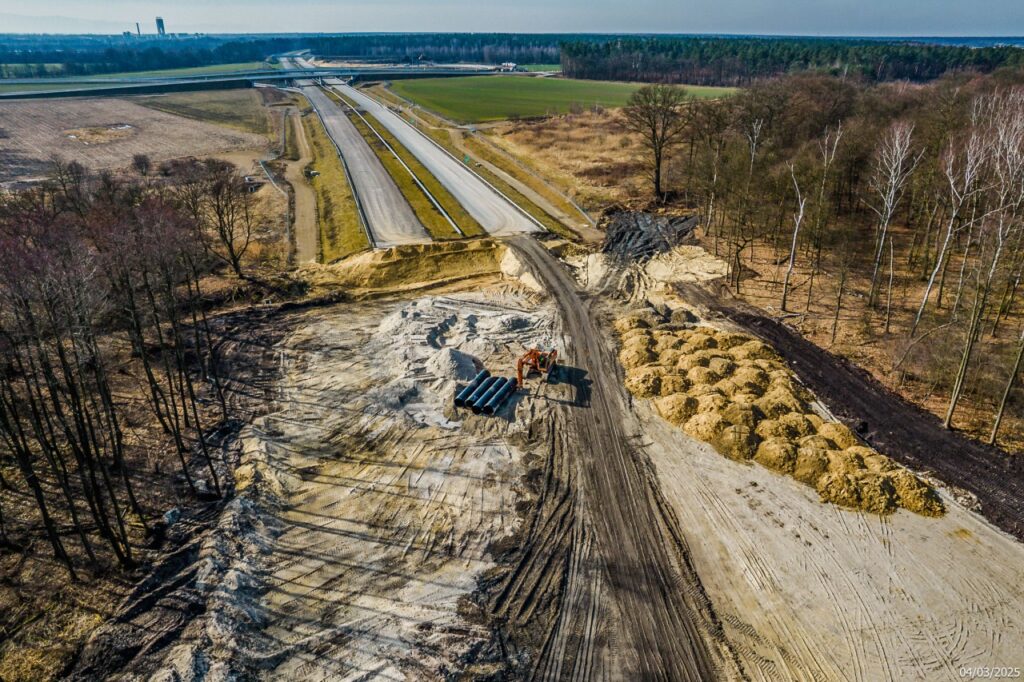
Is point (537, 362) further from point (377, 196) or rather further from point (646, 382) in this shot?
point (377, 196)

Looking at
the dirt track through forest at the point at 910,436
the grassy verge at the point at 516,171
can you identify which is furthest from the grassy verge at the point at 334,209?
the dirt track through forest at the point at 910,436

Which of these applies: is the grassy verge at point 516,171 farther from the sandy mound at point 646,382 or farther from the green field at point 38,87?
the green field at point 38,87

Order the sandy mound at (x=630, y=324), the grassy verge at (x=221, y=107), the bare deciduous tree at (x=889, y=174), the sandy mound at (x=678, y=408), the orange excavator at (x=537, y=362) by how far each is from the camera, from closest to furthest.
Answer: the sandy mound at (x=678, y=408) → the orange excavator at (x=537, y=362) → the bare deciduous tree at (x=889, y=174) → the sandy mound at (x=630, y=324) → the grassy verge at (x=221, y=107)

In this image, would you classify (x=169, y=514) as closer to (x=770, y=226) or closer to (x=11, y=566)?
(x=11, y=566)

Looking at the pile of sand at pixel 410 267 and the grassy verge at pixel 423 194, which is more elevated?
the grassy verge at pixel 423 194

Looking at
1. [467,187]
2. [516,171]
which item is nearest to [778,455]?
[467,187]
